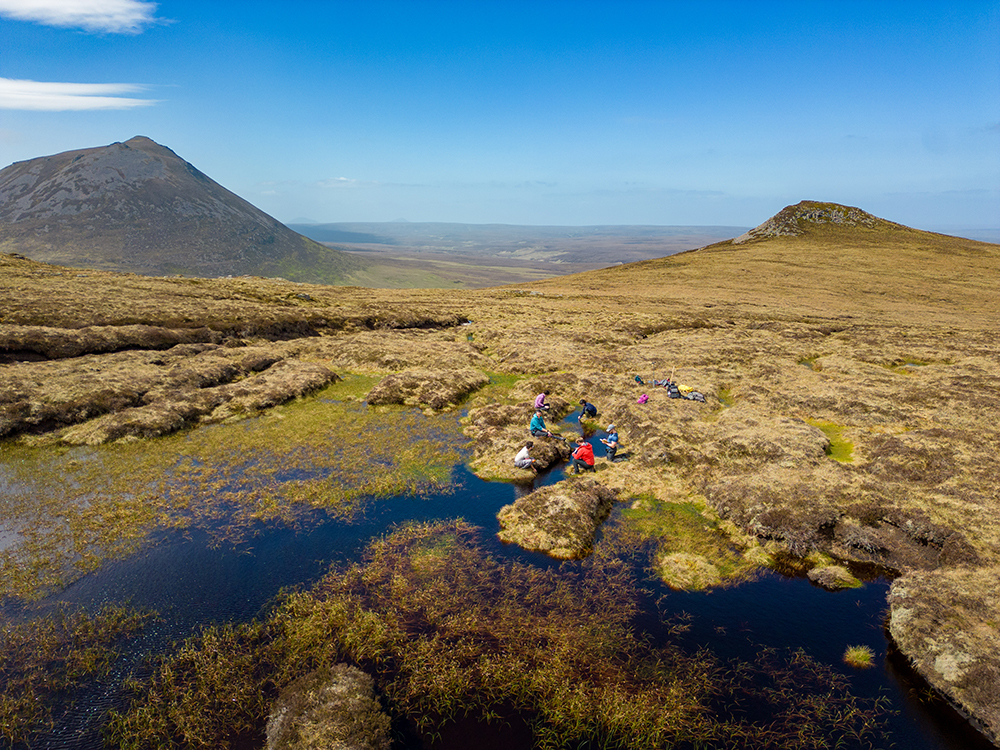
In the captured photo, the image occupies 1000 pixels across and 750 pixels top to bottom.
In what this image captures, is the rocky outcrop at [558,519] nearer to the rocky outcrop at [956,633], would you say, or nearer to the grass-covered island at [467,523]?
the grass-covered island at [467,523]

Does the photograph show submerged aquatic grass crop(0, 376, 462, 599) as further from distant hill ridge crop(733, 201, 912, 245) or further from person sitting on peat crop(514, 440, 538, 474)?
distant hill ridge crop(733, 201, 912, 245)

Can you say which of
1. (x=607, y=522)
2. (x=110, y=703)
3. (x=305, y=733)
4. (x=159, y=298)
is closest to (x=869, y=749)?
(x=607, y=522)

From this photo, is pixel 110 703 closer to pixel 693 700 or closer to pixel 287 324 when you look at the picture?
pixel 693 700

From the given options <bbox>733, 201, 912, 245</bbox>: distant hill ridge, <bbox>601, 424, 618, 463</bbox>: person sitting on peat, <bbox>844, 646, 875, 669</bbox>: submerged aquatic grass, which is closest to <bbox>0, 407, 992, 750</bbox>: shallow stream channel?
<bbox>844, 646, 875, 669</bbox>: submerged aquatic grass

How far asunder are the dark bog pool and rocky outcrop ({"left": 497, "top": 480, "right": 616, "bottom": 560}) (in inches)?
30.4

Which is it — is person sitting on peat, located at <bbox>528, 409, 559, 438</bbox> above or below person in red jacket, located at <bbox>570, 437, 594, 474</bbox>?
above

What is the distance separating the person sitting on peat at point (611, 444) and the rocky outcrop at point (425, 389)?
13.2 meters

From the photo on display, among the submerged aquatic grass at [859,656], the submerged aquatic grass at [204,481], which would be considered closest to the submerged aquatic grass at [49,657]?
the submerged aquatic grass at [204,481]

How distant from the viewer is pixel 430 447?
28578mm

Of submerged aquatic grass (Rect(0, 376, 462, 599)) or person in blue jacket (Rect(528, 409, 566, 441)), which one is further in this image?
person in blue jacket (Rect(528, 409, 566, 441))

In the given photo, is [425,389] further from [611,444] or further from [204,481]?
[204,481]

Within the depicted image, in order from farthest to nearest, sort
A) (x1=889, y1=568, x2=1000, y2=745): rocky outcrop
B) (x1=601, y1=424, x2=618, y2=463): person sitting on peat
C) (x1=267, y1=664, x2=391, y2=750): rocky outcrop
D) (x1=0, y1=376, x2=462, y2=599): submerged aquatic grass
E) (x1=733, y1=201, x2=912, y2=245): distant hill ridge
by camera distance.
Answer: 1. (x1=733, y1=201, x2=912, y2=245): distant hill ridge
2. (x1=601, y1=424, x2=618, y2=463): person sitting on peat
3. (x1=0, y1=376, x2=462, y2=599): submerged aquatic grass
4. (x1=889, y1=568, x2=1000, y2=745): rocky outcrop
5. (x1=267, y1=664, x2=391, y2=750): rocky outcrop

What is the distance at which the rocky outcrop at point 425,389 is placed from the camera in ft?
117

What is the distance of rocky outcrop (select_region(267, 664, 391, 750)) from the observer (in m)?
11.0
